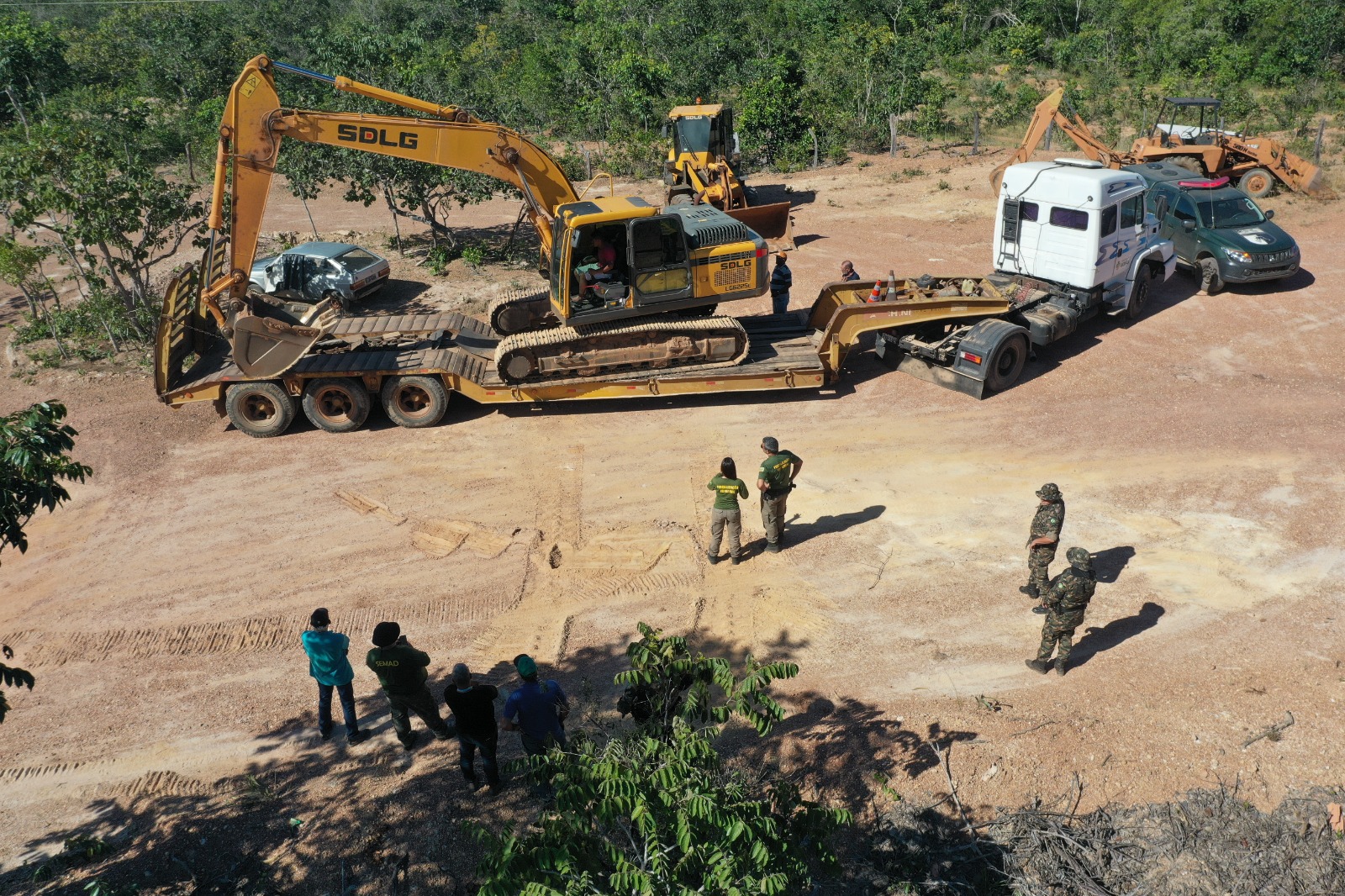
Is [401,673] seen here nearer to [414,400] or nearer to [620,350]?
[414,400]

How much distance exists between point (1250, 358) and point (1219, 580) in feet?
21.7

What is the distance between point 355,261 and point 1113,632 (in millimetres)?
14980

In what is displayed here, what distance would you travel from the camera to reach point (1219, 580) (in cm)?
961

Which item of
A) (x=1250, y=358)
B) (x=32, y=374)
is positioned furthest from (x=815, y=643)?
(x=32, y=374)

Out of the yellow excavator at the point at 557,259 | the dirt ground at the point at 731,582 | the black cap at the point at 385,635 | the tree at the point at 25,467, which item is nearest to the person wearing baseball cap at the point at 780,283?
the yellow excavator at the point at 557,259

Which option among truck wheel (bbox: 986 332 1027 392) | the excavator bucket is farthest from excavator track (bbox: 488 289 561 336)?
truck wheel (bbox: 986 332 1027 392)

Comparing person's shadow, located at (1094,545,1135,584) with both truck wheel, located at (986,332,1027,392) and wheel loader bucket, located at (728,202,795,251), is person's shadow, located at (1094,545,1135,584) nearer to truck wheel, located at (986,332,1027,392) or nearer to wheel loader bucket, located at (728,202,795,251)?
truck wheel, located at (986,332,1027,392)

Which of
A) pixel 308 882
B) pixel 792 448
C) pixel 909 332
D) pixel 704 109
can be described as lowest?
pixel 308 882

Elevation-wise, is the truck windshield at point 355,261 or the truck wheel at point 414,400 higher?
the truck windshield at point 355,261

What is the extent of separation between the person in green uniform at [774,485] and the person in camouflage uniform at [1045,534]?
250 centimetres

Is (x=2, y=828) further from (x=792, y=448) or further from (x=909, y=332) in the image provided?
(x=909, y=332)

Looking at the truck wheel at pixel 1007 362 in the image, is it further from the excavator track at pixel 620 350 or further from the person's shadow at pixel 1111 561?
the person's shadow at pixel 1111 561

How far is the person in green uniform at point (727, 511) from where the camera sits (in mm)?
9719

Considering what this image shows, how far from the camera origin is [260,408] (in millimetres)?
13344
